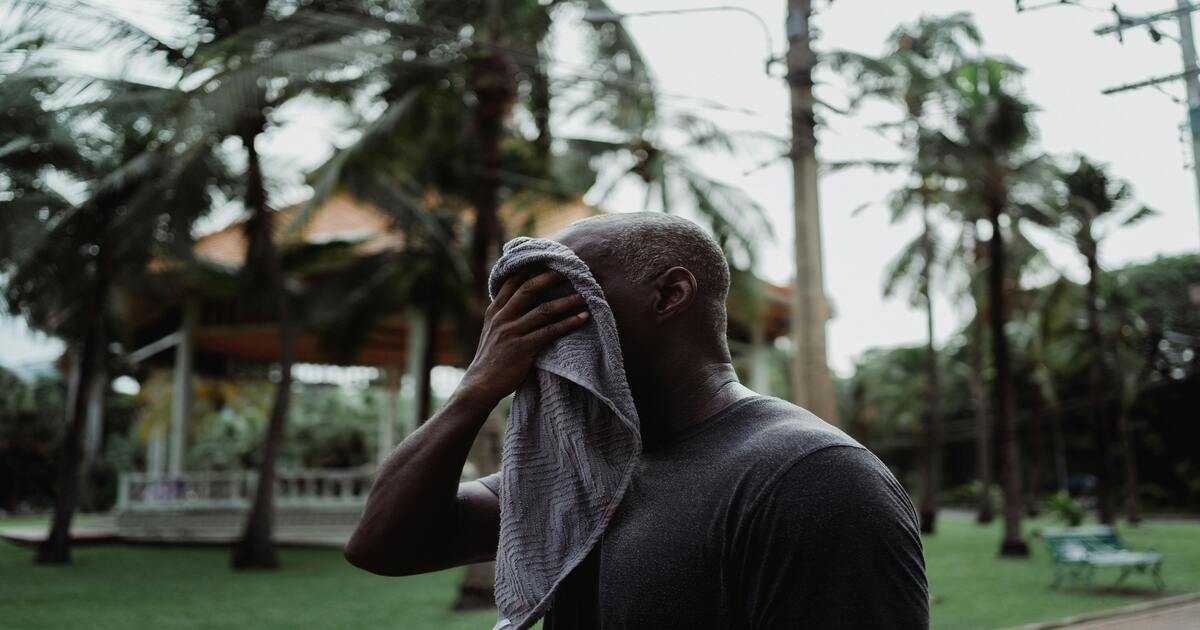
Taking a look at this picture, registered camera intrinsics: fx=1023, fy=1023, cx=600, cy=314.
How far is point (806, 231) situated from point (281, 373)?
35.0 feet

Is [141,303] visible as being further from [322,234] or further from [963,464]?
[963,464]

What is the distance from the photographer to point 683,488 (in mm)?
1359

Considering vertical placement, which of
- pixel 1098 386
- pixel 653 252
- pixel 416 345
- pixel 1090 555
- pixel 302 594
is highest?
pixel 416 345

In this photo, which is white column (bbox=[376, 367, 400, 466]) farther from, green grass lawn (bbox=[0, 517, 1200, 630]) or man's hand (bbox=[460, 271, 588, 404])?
man's hand (bbox=[460, 271, 588, 404])

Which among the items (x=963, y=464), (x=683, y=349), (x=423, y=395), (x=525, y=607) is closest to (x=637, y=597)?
(x=525, y=607)

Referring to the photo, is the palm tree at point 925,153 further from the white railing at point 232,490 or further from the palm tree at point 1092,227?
the white railing at point 232,490

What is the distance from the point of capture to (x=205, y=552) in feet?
64.6

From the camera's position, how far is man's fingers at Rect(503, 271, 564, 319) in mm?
1433

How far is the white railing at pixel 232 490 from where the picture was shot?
21812mm

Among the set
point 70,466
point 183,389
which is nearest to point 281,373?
point 70,466

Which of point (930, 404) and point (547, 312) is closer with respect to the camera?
point (547, 312)

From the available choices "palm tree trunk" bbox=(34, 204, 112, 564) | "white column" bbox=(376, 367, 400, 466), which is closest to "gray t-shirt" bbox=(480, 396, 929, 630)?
"white column" bbox=(376, 367, 400, 466)

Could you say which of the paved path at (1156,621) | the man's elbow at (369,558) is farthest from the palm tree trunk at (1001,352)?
the man's elbow at (369,558)

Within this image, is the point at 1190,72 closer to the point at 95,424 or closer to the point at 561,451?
the point at 561,451
